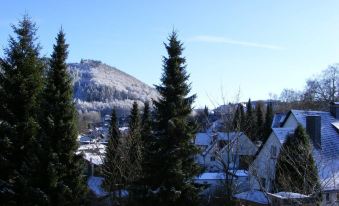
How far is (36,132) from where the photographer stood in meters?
22.2

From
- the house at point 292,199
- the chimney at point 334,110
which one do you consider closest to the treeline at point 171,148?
the house at point 292,199

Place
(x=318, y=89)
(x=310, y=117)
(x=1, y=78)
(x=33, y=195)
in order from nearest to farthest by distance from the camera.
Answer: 1. (x=33, y=195)
2. (x=1, y=78)
3. (x=310, y=117)
4. (x=318, y=89)

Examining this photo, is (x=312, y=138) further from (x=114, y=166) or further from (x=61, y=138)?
(x=61, y=138)

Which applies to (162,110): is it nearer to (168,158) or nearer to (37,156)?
(168,158)

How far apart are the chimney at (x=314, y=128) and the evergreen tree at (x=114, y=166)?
40.0 feet

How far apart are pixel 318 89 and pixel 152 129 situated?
59.4 m

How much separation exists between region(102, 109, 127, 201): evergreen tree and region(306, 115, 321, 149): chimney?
12192mm

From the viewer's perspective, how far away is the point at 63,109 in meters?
22.1

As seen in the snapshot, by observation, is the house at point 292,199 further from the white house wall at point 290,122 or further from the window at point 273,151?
the white house wall at point 290,122

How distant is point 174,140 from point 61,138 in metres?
5.46

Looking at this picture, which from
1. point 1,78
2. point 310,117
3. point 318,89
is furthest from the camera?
point 318,89

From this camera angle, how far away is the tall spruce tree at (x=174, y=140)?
2292 centimetres

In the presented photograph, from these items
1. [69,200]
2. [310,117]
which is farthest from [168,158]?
[310,117]

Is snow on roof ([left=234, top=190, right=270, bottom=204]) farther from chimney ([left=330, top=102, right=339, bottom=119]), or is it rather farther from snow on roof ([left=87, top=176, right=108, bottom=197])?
snow on roof ([left=87, top=176, right=108, bottom=197])
